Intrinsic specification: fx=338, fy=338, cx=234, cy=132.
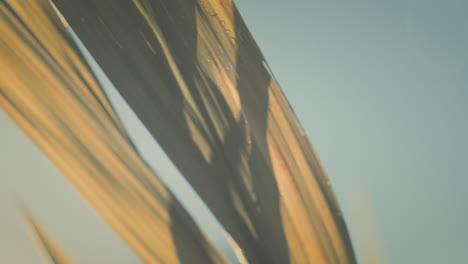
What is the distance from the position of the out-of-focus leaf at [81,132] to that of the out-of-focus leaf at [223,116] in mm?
14

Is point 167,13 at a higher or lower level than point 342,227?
higher

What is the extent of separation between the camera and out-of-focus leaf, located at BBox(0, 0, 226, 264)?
0.43 ft

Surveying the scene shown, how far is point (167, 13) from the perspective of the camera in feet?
0.50

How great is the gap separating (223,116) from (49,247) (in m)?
0.13

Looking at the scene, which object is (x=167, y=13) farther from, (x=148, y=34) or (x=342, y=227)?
(x=342, y=227)

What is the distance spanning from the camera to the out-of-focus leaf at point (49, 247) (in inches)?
7.5

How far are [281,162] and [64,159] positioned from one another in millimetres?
101

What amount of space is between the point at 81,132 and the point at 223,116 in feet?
0.21

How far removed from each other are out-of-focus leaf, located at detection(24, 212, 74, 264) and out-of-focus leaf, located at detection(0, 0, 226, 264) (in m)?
0.07

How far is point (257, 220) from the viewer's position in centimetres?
16

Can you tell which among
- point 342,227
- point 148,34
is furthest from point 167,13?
point 342,227

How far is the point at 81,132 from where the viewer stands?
0.46ft

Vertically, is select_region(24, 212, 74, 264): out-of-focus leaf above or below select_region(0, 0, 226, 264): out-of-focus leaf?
below

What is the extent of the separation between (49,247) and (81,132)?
3.6 inches
